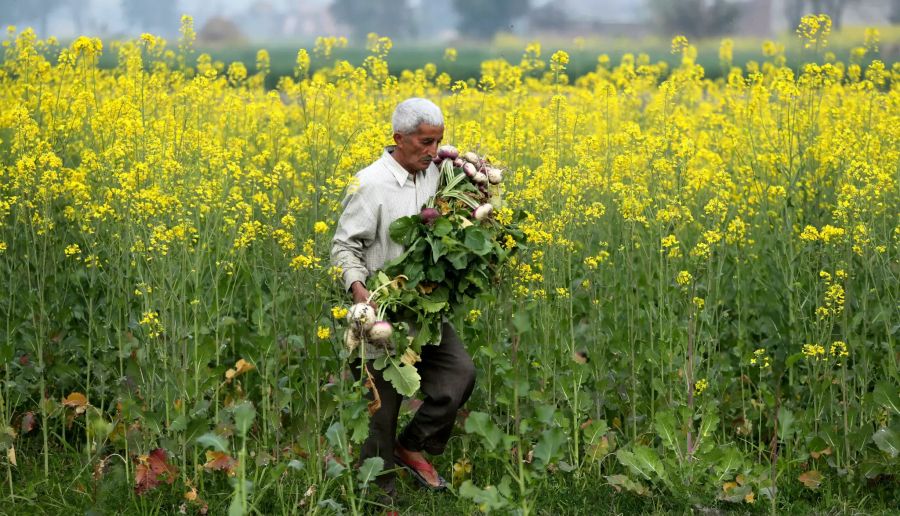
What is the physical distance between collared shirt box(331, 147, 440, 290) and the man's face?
65mm

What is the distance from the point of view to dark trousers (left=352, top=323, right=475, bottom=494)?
4711mm

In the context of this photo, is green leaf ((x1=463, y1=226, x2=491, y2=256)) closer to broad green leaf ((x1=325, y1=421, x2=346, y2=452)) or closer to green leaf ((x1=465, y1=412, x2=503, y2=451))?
green leaf ((x1=465, y1=412, x2=503, y2=451))

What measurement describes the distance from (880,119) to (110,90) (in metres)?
7.26

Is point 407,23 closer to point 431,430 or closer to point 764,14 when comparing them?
point 764,14

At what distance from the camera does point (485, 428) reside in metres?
4.54

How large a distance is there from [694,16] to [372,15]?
14.9 metres

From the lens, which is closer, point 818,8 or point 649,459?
point 649,459

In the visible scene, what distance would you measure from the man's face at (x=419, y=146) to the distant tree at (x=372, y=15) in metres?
44.1

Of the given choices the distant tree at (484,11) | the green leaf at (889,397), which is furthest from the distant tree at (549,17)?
the green leaf at (889,397)

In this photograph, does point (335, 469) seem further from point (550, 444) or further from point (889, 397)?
point (889, 397)

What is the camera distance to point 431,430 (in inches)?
190

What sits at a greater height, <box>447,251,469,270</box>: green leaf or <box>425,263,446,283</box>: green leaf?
<box>447,251,469,270</box>: green leaf

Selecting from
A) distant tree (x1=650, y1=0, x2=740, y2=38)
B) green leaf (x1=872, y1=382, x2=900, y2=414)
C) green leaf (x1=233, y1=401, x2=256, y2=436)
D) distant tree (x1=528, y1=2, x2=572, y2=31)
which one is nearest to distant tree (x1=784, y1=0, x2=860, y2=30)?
distant tree (x1=650, y1=0, x2=740, y2=38)

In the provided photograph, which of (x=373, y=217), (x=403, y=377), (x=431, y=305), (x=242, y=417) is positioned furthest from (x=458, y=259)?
(x=242, y=417)
